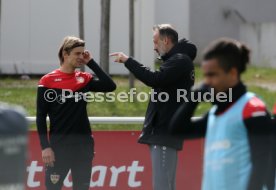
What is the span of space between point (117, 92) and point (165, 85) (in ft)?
24.8

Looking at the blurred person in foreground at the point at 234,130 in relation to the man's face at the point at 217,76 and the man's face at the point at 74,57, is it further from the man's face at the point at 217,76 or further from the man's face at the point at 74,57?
the man's face at the point at 74,57

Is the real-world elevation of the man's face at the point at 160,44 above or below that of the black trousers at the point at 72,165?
above

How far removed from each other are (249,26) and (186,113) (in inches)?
773

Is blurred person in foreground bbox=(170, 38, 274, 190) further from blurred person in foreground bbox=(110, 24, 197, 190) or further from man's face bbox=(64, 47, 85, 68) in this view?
man's face bbox=(64, 47, 85, 68)

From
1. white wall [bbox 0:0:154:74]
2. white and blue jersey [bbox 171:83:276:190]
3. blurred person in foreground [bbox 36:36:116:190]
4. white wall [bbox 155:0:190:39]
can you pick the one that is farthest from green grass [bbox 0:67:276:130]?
white and blue jersey [bbox 171:83:276:190]

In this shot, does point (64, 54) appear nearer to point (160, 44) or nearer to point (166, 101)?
point (160, 44)

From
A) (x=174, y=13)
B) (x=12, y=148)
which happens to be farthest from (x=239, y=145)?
(x=174, y=13)

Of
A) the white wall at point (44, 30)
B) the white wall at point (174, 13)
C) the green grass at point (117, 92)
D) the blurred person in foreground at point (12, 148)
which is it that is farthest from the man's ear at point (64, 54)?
the white wall at point (174, 13)

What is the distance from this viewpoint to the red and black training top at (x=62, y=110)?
22.2ft

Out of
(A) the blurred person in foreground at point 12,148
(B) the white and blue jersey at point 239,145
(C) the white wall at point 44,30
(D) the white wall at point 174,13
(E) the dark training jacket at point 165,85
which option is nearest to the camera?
(A) the blurred person in foreground at point 12,148

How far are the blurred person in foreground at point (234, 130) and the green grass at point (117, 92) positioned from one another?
4260 millimetres

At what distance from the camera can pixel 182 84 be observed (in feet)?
22.8

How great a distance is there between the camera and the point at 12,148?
3754mm

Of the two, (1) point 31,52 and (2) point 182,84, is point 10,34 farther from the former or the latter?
(2) point 182,84
